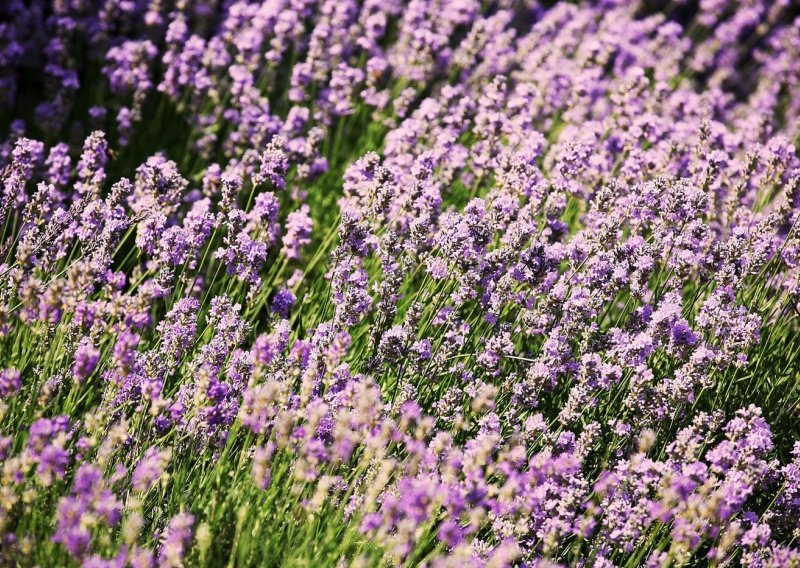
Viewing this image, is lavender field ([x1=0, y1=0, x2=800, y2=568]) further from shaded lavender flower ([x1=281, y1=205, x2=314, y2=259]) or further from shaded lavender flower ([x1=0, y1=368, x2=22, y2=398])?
shaded lavender flower ([x1=0, y1=368, x2=22, y2=398])

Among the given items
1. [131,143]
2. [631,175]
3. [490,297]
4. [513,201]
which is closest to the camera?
[490,297]

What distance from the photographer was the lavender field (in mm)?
2725

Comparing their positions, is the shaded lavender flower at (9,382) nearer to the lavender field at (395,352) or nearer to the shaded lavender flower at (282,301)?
the lavender field at (395,352)

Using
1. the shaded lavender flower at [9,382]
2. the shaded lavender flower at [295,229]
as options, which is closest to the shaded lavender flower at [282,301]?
the shaded lavender flower at [295,229]

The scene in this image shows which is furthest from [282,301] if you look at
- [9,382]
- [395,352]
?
[9,382]

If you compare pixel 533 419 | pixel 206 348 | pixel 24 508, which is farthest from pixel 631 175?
pixel 24 508

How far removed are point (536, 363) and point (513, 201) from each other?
0.97 meters

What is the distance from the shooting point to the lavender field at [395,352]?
272cm

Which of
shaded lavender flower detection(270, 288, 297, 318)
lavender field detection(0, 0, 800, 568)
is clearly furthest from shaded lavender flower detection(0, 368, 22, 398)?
shaded lavender flower detection(270, 288, 297, 318)

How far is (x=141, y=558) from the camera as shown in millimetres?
2436

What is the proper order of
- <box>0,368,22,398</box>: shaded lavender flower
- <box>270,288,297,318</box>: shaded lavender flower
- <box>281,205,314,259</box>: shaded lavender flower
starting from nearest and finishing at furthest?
<box>0,368,22,398</box>: shaded lavender flower → <box>270,288,297,318</box>: shaded lavender flower → <box>281,205,314,259</box>: shaded lavender flower

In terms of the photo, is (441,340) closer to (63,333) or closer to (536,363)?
(536,363)

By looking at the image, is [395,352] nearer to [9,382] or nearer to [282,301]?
[282,301]

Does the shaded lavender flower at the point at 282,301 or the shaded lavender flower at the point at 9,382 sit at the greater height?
the shaded lavender flower at the point at 282,301
